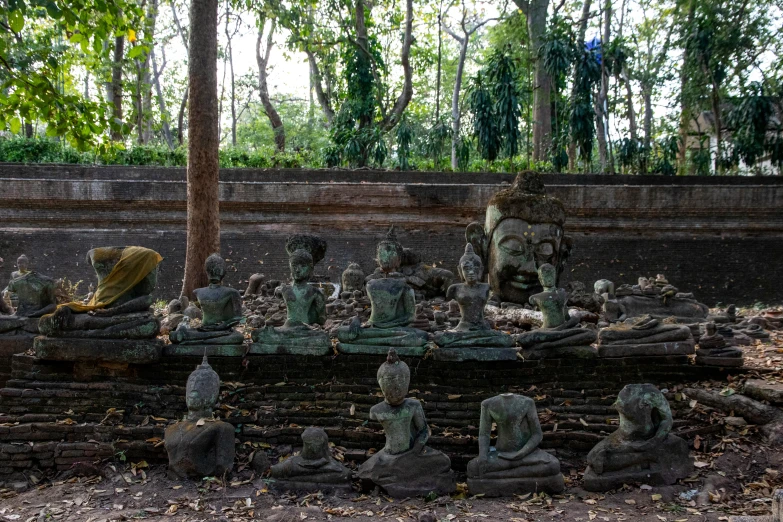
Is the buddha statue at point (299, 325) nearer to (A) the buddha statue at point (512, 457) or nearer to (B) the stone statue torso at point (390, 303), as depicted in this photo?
(B) the stone statue torso at point (390, 303)

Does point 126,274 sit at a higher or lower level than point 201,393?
higher

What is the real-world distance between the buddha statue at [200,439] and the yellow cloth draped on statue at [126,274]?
148 cm

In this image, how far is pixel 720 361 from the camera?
5.75 metres

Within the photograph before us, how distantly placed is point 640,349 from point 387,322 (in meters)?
2.15

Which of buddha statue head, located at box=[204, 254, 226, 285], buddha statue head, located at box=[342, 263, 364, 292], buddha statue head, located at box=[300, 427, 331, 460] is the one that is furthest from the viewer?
buddha statue head, located at box=[342, 263, 364, 292]

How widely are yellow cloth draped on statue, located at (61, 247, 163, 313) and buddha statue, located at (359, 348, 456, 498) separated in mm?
2585

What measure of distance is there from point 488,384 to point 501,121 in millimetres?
10367

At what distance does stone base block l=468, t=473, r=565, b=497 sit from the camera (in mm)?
4445

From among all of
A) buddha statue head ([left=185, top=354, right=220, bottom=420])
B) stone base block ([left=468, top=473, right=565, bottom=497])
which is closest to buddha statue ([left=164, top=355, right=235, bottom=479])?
buddha statue head ([left=185, top=354, right=220, bottom=420])

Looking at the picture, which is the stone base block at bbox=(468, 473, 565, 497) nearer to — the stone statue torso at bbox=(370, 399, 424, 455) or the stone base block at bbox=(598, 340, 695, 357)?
the stone statue torso at bbox=(370, 399, 424, 455)

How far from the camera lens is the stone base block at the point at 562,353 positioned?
5.72m

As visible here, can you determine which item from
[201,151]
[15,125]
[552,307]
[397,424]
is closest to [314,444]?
[397,424]

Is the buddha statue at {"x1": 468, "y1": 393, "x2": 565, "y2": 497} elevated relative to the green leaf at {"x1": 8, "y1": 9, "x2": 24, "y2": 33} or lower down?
lower down

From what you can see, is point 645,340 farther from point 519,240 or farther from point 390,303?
point 519,240
